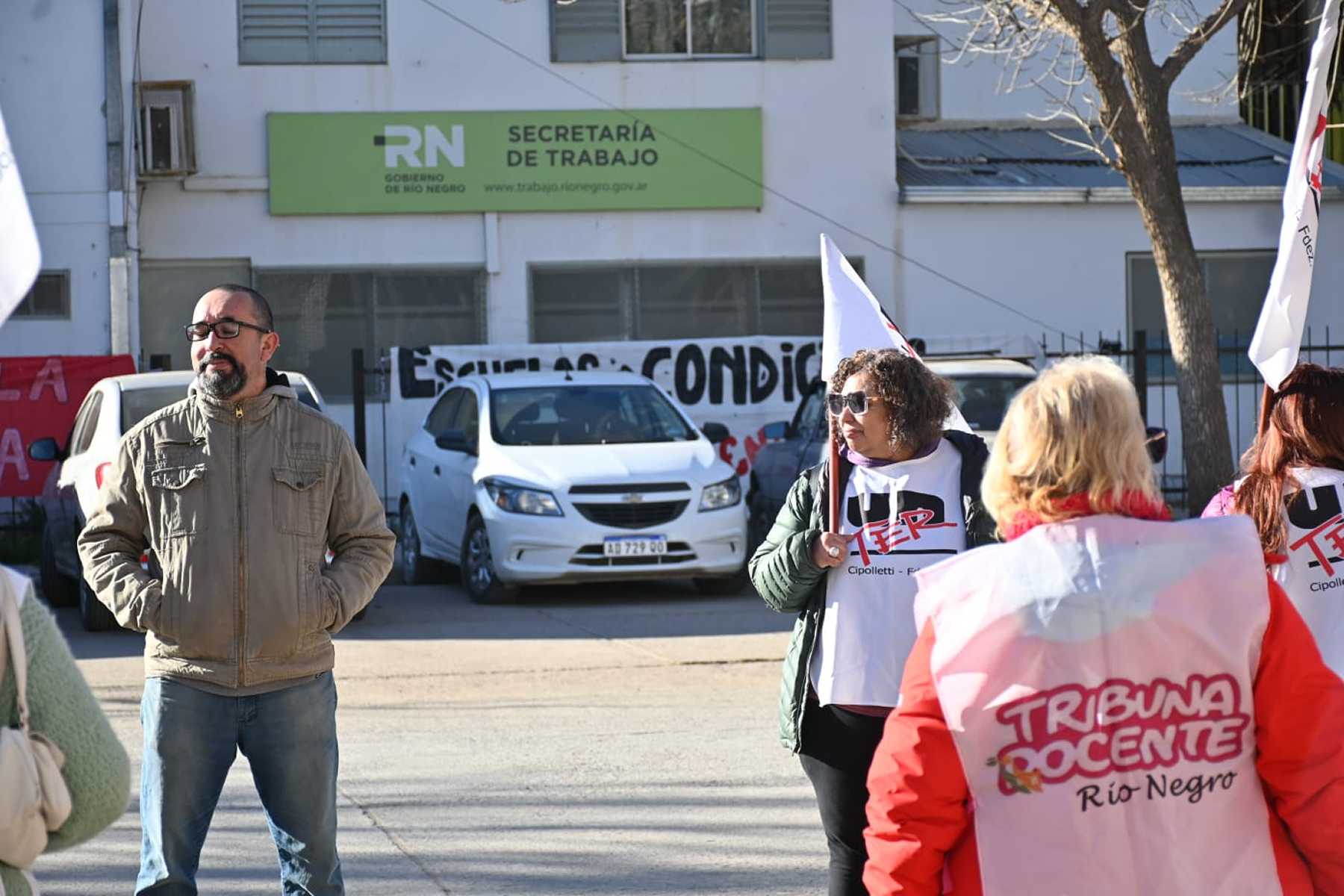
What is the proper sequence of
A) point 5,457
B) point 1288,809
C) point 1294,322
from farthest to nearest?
point 5,457, point 1294,322, point 1288,809

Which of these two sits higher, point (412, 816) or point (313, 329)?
point (313, 329)

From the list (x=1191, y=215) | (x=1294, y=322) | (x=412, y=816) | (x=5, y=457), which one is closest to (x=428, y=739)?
(x=412, y=816)

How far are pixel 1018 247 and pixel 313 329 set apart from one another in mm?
7713

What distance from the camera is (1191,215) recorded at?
20969mm

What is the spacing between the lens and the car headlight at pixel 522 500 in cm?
1316

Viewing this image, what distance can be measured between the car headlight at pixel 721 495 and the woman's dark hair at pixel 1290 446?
8.92 metres

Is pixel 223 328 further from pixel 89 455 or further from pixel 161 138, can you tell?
pixel 161 138

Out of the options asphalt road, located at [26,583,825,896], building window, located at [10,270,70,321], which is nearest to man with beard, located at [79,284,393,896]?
asphalt road, located at [26,583,825,896]

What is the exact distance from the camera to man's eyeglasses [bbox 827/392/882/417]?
4.59 m

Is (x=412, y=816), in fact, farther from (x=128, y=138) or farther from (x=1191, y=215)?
(x=1191, y=215)

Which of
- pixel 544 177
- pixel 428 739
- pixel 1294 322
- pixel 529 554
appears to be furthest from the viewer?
pixel 544 177

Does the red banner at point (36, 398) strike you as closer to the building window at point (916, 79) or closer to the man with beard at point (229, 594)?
the building window at point (916, 79)

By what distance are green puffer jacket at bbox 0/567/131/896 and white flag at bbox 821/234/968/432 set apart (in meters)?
2.49

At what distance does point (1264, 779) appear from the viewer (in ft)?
9.67
